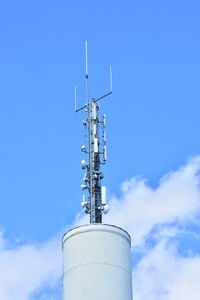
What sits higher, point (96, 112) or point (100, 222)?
point (96, 112)

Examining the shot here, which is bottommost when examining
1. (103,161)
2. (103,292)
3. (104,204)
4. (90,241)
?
(103,292)

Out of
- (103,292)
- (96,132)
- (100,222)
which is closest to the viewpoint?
(103,292)

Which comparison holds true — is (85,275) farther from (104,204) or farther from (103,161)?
(103,161)

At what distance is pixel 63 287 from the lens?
86.6 ft

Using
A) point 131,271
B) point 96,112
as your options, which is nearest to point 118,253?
point 131,271

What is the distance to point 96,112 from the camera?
30.5 metres

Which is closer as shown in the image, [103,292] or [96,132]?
[103,292]

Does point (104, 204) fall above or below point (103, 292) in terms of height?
above

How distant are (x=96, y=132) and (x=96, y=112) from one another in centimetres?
96

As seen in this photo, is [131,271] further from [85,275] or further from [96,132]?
[96,132]

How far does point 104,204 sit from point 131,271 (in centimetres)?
309

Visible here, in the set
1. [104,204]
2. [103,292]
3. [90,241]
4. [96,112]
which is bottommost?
[103,292]

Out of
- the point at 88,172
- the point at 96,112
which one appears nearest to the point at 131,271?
the point at 88,172

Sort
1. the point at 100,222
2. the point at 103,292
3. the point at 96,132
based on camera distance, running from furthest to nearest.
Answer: the point at 96,132 < the point at 100,222 < the point at 103,292
